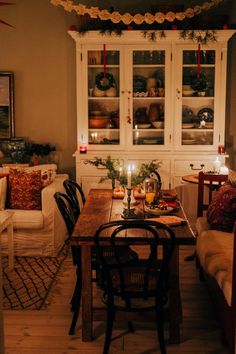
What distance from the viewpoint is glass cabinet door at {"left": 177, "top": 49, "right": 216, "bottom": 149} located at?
541 centimetres

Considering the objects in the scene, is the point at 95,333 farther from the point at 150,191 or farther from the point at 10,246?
the point at 10,246

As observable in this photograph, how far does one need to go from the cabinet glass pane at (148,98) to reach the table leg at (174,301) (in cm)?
271

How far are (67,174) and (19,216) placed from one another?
146 centimetres

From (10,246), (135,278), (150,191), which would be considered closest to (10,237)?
(10,246)

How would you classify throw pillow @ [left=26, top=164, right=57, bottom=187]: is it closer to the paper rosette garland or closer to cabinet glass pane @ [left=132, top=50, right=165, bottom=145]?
cabinet glass pane @ [left=132, top=50, right=165, bottom=145]

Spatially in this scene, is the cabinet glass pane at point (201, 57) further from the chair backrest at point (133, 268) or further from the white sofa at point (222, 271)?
the chair backrest at point (133, 268)

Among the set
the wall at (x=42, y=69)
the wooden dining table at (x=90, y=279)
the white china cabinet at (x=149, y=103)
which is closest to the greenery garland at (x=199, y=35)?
the white china cabinet at (x=149, y=103)

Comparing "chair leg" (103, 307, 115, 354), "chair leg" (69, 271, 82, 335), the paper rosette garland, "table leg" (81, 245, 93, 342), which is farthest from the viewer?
the paper rosette garland

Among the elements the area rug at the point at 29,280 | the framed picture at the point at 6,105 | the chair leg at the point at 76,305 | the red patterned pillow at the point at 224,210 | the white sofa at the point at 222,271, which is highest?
the framed picture at the point at 6,105

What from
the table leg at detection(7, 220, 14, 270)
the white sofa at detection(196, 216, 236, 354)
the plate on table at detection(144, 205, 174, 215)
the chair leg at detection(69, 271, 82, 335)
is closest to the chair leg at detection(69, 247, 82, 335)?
the chair leg at detection(69, 271, 82, 335)

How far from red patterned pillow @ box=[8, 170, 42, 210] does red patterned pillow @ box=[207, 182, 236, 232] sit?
1739 mm

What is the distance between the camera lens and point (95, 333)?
3109 millimetres

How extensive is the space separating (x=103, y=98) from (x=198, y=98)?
3.53ft

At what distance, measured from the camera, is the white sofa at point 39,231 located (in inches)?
177
